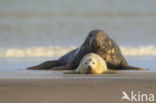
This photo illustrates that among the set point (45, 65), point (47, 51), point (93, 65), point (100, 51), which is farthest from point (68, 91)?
point (47, 51)

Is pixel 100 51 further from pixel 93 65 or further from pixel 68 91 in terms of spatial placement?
pixel 68 91

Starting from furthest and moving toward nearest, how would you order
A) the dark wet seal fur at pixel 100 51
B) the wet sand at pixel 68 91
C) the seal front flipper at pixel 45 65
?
the seal front flipper at pixel 45 65
the dark wet seal fur at pixel 100 51
the wet sand at pixel 68 91

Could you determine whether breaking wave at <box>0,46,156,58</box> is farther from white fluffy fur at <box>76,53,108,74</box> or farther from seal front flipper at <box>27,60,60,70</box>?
white fluffy fur at <box>76,53,108,74</box>

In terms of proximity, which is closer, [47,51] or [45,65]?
[45,65]

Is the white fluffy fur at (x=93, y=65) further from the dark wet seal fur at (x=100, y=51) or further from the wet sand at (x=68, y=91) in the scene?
the wet sand at (x=68, y=91)

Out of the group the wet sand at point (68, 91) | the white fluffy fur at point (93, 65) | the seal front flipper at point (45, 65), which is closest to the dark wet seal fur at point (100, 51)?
the seal front flipper at point (45, 65)

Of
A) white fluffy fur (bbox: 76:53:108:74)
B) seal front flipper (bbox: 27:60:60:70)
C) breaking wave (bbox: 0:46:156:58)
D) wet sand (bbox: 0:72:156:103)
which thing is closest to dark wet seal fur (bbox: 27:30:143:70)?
seal front flipper (bbox: 27:60:60:70)

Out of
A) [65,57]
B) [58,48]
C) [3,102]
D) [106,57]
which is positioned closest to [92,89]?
[3,102]

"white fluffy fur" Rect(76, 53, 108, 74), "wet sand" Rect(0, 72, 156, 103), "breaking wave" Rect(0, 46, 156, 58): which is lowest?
"wet sand" Rect(0, 72, 156, 103)

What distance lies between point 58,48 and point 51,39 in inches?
155

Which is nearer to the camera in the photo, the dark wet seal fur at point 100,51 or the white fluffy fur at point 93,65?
the white fluffy fur at point 93,65

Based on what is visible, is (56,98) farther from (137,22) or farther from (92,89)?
(137,22)

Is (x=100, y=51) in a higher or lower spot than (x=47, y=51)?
lower

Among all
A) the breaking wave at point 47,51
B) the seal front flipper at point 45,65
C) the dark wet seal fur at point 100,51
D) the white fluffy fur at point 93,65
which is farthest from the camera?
the breaking wave at point 47,51
